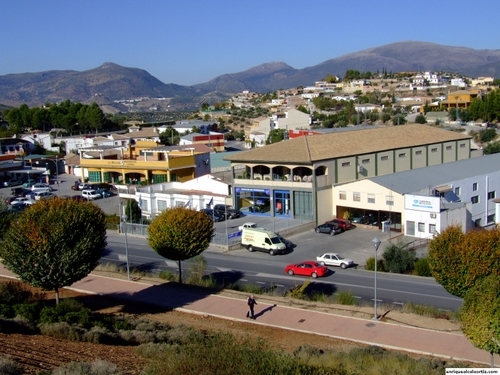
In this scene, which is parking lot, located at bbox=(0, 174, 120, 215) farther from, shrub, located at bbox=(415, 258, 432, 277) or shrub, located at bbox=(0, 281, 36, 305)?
shrub, located at bbox=(415, 258, 432, 277)

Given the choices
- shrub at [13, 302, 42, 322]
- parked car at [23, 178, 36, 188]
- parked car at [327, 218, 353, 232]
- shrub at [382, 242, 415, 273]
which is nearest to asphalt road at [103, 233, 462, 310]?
shrub at [382, 242, 415, 273]

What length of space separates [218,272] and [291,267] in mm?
3592

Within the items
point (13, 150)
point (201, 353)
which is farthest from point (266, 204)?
point (13, 150)

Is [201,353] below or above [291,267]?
above

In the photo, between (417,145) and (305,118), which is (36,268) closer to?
(417,145)

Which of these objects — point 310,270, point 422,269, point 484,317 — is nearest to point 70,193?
point 310,270

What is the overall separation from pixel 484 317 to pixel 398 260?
50.0 ft

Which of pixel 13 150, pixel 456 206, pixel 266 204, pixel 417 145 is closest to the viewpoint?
pixel 456 206

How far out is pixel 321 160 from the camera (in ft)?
128

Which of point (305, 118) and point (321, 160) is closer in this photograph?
point (321, 160)

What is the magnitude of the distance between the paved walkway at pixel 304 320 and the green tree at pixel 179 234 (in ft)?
5.15

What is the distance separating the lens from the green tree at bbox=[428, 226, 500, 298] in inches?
744

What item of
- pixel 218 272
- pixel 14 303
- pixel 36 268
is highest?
pixel 36 268

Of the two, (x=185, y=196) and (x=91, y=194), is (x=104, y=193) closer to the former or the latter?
(x=91, y=194)
